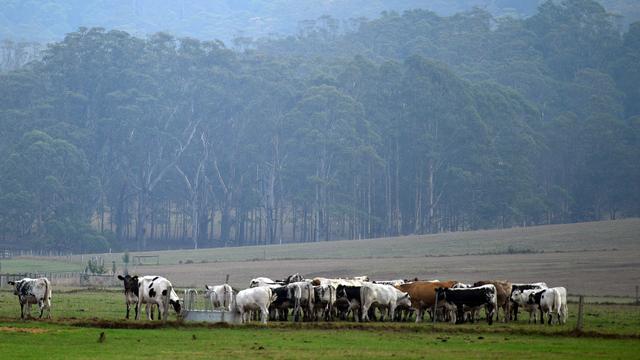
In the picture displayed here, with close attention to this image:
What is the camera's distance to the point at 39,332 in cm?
3322

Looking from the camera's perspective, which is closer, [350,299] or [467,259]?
[350,299]

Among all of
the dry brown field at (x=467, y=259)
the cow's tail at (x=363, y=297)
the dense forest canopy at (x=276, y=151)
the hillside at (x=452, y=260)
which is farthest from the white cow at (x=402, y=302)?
the dense forest canopy at (x=276, y=151)

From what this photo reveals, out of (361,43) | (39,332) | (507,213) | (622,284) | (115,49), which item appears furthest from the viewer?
(361,43)

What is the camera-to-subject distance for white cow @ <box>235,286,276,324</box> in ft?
124

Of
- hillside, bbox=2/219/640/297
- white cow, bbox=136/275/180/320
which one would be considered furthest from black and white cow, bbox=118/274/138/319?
hillside, bbox=2/219/640/297

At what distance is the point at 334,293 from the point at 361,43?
6053 inches

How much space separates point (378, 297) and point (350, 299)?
3.09ft

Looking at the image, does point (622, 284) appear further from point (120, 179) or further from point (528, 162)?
point (120, 179)

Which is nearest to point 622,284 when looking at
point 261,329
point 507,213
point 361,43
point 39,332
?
point 261,329

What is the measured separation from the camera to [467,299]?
39.0 meters

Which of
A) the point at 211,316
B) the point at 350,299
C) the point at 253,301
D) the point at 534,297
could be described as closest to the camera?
the point at 211,316

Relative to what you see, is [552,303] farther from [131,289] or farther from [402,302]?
[131,289]

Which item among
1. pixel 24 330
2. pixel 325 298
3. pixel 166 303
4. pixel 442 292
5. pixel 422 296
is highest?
pixel 442 292

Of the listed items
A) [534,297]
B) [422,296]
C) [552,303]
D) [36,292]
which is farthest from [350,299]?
[36,292]
